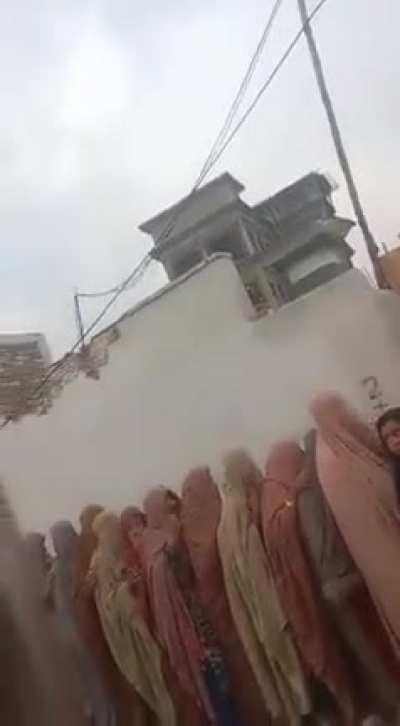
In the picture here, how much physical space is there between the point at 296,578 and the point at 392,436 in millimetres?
624

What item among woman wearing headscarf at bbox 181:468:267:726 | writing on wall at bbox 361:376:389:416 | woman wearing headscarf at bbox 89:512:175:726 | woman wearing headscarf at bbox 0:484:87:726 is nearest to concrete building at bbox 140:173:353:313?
writing on wall at bbox 361:376:389:416

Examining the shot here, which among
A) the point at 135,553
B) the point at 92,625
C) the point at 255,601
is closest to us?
the point at 255,601

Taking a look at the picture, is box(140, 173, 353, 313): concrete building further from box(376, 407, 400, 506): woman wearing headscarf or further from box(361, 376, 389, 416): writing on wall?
box(376, 407, 400, 506): woman wearing headscarf

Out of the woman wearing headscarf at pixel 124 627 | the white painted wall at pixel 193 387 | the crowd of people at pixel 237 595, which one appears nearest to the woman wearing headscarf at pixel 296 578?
the crowd of people at pixel 237 595

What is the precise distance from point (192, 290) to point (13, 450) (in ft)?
3.59

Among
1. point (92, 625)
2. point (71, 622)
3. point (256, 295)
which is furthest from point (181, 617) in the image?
point (256, 295)

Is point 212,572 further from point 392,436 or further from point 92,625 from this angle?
point 392,436

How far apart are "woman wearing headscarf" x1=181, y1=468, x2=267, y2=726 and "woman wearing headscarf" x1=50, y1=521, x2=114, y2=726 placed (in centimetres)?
60

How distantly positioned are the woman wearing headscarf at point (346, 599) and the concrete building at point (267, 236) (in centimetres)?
59

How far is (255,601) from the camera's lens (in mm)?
4160

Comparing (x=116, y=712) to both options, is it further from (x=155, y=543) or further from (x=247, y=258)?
(x=247, y=258)

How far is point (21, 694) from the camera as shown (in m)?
4.81

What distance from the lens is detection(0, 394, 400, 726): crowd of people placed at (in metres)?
3.86

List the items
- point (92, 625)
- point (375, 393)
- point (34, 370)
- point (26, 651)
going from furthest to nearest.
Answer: point (34, 370) → point (26, 651) → point (92, 625) → point (375, 393)
